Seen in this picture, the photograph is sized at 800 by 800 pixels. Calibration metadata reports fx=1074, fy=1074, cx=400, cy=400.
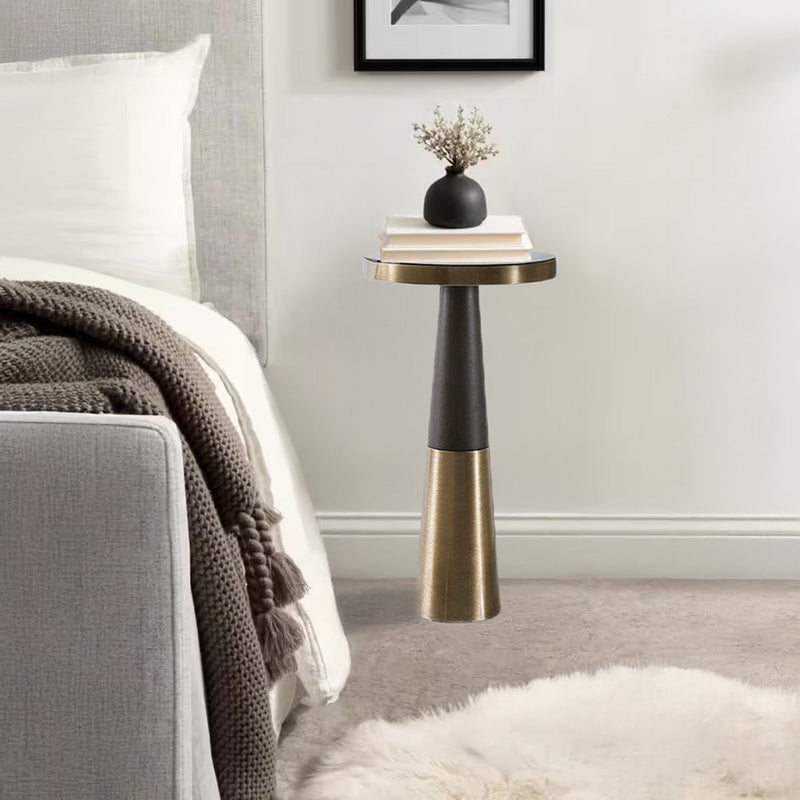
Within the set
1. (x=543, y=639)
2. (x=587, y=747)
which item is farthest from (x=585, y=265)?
(x=587, y=747)

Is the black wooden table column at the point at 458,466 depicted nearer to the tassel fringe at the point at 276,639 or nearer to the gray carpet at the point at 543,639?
the gray carpet at the point at 543,639

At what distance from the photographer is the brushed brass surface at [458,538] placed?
2.02m

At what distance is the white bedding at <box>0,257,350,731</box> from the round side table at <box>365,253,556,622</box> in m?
0.27

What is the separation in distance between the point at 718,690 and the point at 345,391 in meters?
1.03

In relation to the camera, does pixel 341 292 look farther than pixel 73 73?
Yes

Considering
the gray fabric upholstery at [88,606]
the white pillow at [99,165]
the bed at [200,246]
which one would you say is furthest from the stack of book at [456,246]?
the gray fabric upholstery at [88,606]

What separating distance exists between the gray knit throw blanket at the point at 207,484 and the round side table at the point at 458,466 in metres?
0.83

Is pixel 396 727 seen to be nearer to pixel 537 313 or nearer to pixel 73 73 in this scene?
pixel 537 313

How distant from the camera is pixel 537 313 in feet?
7.68

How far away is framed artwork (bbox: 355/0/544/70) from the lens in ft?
7.32

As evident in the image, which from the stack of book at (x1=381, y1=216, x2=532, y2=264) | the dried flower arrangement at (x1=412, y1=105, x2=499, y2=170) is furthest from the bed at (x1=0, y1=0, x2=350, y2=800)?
the dried flower arrangement at (x1=412, y1=105, x2=499, y2=170)

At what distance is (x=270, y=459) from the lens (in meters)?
1.64

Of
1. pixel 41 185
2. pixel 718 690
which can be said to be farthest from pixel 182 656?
pixel 41 185

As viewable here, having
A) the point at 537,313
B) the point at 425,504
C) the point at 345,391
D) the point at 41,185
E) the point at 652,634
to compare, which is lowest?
the point at 652,634
